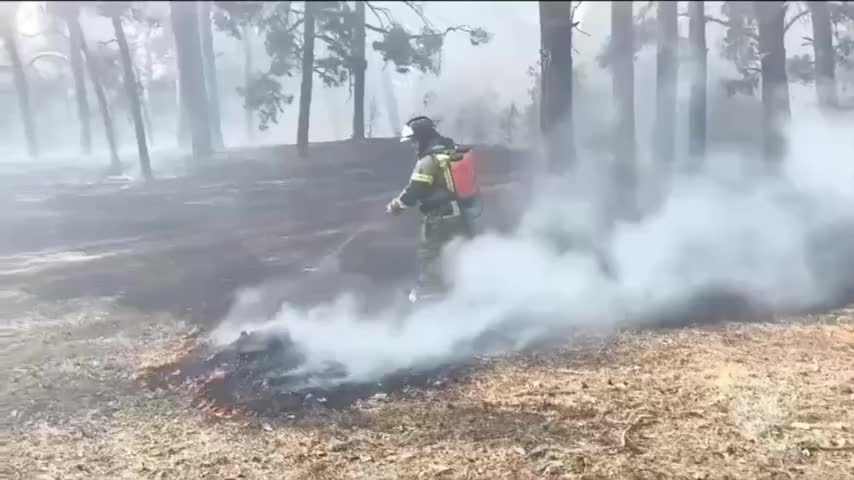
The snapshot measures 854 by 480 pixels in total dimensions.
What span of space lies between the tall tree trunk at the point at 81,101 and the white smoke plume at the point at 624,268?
86.0 inches

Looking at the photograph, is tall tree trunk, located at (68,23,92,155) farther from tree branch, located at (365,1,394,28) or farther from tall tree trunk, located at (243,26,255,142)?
tree branch, located at (365,1,394,28)

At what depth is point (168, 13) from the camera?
21.7 ft

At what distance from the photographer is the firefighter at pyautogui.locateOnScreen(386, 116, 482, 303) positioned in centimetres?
606

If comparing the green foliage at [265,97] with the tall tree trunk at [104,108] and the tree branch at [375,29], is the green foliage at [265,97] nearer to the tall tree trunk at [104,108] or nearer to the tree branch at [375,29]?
the tree branch at [375,29]

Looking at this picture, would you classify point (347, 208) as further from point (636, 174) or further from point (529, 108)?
point (636, 174)

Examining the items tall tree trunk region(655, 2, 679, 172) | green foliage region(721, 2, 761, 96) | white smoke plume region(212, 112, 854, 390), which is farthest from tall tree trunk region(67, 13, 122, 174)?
green foliage region(721, 2, 761, 96)

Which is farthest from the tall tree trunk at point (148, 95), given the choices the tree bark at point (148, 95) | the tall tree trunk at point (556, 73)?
the tall tree trunk at point (556, 73)

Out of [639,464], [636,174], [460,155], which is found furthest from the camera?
[636,174]

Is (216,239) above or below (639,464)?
above

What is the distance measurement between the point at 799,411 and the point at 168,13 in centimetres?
578

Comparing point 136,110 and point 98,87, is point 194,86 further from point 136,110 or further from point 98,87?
point 98,87

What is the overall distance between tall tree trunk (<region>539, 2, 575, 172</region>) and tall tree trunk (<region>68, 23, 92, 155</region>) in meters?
4.45

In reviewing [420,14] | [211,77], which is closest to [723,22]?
[420,14]

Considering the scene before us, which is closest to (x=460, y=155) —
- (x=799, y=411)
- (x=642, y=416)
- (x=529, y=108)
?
(x=529, y=108)
